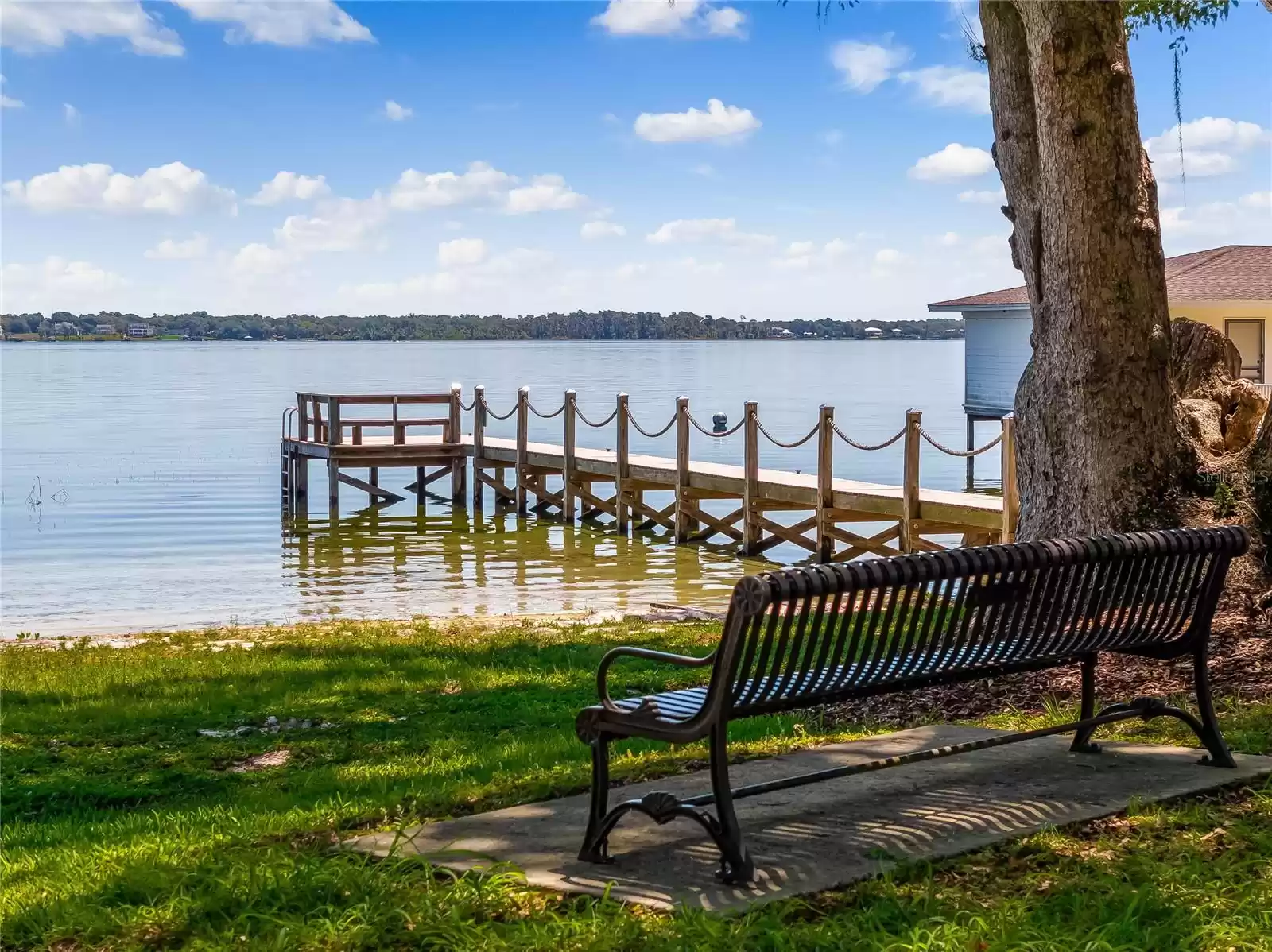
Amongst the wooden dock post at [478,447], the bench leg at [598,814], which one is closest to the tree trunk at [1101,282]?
the bench leg at [598,814]

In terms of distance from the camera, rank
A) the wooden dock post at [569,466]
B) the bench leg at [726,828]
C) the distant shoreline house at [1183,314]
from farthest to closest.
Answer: the distant shoreline house at [1183,314] → the wooden dock post at [569,466] → the bench leg at [726,828]

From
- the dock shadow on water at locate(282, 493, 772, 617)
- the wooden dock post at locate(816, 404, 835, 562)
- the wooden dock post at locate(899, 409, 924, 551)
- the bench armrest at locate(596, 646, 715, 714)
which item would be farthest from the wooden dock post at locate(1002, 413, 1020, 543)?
the bench armrest at locate(596, 646, 715, 714)

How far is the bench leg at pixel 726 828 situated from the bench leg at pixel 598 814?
39 centimetres

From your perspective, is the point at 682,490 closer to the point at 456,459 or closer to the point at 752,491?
the point at 752,491

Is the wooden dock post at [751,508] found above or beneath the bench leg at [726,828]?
beneath

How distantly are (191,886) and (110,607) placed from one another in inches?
623

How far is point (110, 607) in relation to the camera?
19344 millimetres

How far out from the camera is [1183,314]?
100ft

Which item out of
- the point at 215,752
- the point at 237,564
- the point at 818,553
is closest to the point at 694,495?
the point at 818,553

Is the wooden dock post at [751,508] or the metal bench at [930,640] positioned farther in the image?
the wooden dock post at [751,508]

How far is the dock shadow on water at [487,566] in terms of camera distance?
18.8 metres

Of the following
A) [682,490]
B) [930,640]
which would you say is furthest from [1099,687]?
[682,490]

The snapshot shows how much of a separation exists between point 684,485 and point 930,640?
762 inches

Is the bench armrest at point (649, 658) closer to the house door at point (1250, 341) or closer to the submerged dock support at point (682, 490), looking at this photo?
the submerged dock support at point (682, 490)
